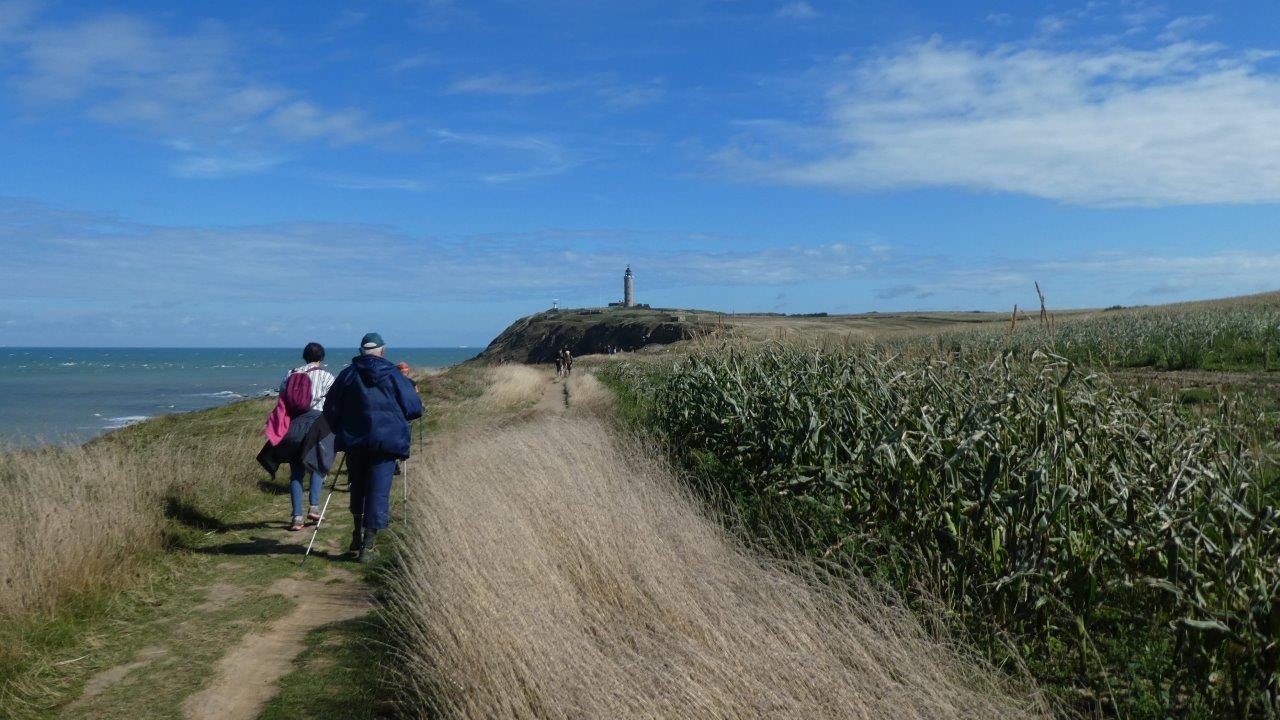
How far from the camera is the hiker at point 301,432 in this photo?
372 inches

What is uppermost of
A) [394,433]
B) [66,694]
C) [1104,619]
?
[394,433]

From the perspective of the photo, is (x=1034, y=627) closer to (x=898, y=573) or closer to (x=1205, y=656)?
(x=898, y=573)

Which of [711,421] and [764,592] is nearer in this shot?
[764,592]

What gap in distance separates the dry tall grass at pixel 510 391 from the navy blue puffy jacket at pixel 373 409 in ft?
54.4

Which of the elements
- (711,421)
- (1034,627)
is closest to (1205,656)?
(1034,627)

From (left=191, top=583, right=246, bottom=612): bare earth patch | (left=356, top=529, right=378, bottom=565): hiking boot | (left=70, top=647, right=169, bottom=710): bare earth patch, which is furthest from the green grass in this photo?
(left=356, top=529, right=378, bottom=565): hiking boot

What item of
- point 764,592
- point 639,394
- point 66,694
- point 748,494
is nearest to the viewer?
point 764,592

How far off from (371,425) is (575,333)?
337ft

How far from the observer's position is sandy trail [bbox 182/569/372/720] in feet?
17.2

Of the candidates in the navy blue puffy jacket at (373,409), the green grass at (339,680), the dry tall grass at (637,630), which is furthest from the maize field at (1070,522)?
the navy blue puffy jacket at (373,409)

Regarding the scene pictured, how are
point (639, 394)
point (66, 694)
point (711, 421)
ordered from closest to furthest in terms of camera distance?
point (66, 694), point (711, 421), point (639, 394)

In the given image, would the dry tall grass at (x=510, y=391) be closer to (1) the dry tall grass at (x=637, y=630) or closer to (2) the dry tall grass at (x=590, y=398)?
(2) the dry tall grass at (x=590, y=398)

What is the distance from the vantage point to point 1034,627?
544 cm

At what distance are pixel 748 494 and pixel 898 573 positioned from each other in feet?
10.9
